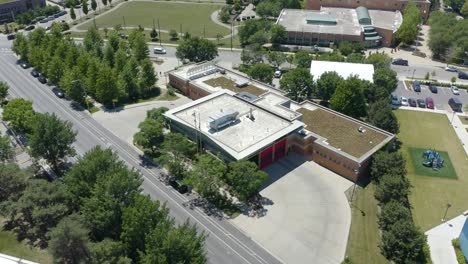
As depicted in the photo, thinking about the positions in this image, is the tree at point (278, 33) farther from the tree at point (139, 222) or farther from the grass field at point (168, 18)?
the tree at point (139, 222)

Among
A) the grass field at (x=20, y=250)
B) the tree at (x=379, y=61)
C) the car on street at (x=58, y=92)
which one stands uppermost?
the tree at (x=379, y=61)

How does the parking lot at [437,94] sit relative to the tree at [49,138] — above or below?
below

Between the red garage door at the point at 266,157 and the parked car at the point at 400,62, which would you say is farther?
the parked car at the point at 400,62

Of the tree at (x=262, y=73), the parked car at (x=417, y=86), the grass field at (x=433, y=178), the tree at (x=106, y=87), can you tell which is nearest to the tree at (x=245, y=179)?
the grass field at (x=433, y=178)

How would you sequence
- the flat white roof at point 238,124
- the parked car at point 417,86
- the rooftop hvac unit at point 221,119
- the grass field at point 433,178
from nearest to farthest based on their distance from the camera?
the grass field at point 433,178 < the flat white roof at point 238,124 < the rooftop hvac unit at point 221,119 < the parked car at point 417,86

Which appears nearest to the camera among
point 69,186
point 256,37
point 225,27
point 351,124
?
point 69,186

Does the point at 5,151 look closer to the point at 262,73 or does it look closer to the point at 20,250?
the point at 20,250

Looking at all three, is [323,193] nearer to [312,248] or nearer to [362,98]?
[312,248]

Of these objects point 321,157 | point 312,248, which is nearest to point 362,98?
point 321,157
